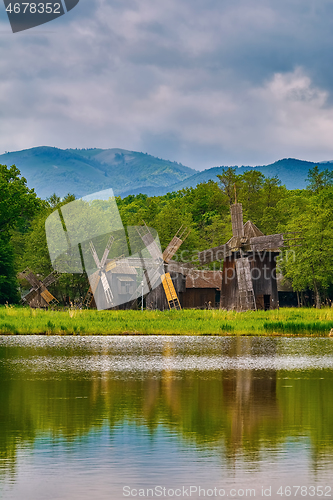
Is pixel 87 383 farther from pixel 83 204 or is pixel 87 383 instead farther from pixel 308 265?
pixel 83 204

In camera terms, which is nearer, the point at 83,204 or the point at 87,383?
the point at 87,383

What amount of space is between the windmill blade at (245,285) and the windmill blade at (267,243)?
1081 millimetres

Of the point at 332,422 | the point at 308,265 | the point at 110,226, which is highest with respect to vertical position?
the point at 110,226

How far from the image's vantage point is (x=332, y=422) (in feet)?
35.8

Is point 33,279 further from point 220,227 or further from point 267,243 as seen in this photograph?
point 267,243

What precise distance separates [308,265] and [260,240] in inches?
664

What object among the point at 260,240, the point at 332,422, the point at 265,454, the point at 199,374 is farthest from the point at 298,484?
the point at 260,240

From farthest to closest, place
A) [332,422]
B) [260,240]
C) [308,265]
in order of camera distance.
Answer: [308,265], [260,240], [332,422]

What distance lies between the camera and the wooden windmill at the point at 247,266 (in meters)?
45.1

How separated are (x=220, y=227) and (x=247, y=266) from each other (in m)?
30.5

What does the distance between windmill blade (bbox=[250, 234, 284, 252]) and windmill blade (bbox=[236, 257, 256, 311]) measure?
1081 mm

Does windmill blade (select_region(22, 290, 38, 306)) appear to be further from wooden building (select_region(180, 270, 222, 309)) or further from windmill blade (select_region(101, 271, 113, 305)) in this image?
wooden building (select_region(180, 270, 222, 309))

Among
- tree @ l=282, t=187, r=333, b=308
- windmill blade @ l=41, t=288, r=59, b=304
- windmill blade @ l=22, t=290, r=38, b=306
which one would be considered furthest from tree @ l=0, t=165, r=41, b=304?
tree @ l=282, t=187, r=333, b=308
